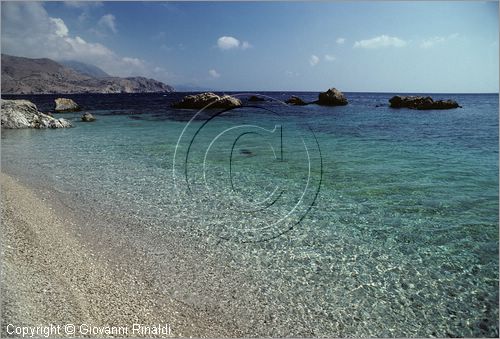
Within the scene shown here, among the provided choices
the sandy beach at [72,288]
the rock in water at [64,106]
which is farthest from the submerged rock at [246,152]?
the rock in water at [64,106]

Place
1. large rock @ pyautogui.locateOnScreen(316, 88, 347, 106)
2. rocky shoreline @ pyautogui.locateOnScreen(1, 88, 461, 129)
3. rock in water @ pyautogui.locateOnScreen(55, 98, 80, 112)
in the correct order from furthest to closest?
large rock @ pyautogui.locateOnScreen(316, 88, 347, 106)
rock in water @ pyautogui.locateOnScreen(55, 98, 80, 112)
rocky shoreline @ pyautogui.locateOnScreen(1, 88, 461, 129)

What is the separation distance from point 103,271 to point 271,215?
17.6 feet

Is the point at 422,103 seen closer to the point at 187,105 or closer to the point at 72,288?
the point at 187,105

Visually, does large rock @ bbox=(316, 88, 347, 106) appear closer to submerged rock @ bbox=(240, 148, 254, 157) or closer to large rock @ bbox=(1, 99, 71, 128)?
large rock @ bbox=(1, 99, 71, 128)

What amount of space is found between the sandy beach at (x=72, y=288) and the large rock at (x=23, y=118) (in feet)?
91.4

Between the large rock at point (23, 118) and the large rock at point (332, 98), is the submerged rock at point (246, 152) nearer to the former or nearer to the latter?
the large rock at point (23, 118)

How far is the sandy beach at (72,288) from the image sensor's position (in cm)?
529

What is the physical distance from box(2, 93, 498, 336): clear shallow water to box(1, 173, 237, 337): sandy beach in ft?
1.85

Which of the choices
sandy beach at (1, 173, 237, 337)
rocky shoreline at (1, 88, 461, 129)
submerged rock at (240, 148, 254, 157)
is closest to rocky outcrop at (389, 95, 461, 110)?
rocky shoreline at (1, 88, 461, 129)

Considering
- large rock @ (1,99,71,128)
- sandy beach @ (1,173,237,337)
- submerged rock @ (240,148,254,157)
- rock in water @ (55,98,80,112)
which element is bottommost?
sandy beach @ (1,173,237,337)

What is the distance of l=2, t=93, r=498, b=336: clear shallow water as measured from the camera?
6.00 metres

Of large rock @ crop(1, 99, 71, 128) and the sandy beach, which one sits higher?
large rock @ crop(1, 99, 71, 128)

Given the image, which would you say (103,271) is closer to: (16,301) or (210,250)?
(16,301)

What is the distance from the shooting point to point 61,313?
5.27 m
